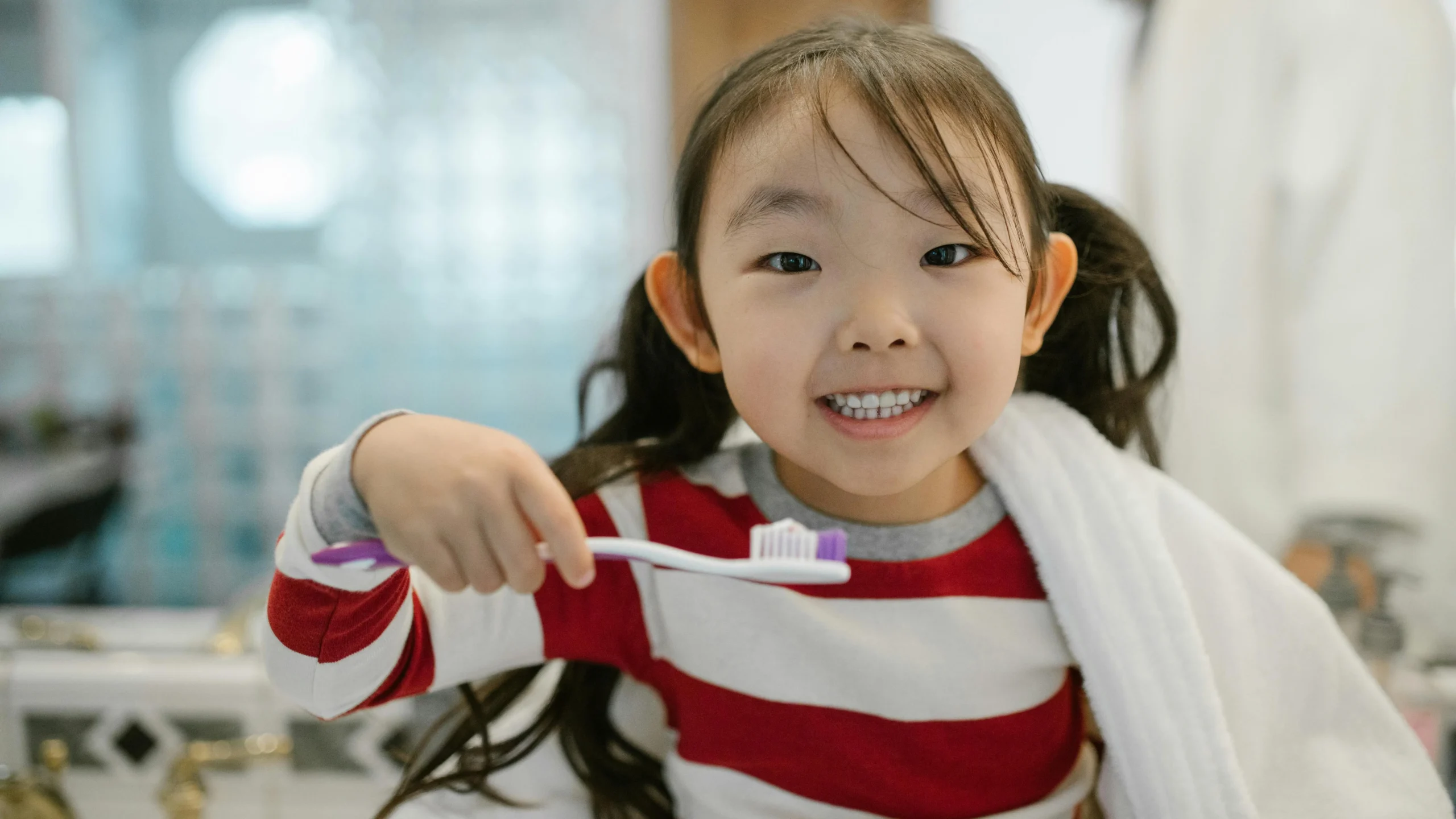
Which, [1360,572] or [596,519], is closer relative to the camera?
[596,519]

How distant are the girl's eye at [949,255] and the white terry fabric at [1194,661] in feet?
0.53

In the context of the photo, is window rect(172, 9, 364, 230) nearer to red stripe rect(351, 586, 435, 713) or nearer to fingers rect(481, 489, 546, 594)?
red stripe rect(351, 586, 435, 713)

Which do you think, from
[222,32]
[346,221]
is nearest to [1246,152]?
[346,221]

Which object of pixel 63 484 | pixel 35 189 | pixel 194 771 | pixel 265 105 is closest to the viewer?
pixel 194 771

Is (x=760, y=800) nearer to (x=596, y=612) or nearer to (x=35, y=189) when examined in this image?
(x=596, y=612)

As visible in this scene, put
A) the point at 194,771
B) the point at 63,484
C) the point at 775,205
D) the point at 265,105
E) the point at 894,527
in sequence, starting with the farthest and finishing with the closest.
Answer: the point at 265,105 → the point at 63,484 → the point at 194,771 → the point at 894,527 → the point at 775,205

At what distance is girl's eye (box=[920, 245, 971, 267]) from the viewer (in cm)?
45

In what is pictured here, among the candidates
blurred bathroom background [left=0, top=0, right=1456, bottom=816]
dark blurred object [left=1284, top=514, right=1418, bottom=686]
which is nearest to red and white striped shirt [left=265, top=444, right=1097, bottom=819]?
dark blurred object [left=1284, top=514, right=1418, bottom=686]

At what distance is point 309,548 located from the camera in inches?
14.7

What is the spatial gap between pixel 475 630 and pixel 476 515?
186 mm

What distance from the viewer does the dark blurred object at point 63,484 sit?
1.04 meters

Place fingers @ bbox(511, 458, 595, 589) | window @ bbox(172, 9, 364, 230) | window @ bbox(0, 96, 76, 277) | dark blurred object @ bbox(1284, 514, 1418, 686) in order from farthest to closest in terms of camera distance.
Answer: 1. window @ bbox(172, 9, 364, 230)
2. window @ bbox(0, 96, 76, 277)
3. dark blurred object @ bbox(1284, 514, 1418, 686)
4. fingers @ bbox(511, 458, 595, 589)

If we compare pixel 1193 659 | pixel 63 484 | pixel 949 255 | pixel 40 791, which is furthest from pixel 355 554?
pixel 63 484

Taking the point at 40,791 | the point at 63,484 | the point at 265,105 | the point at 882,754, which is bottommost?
the point at 40,791
